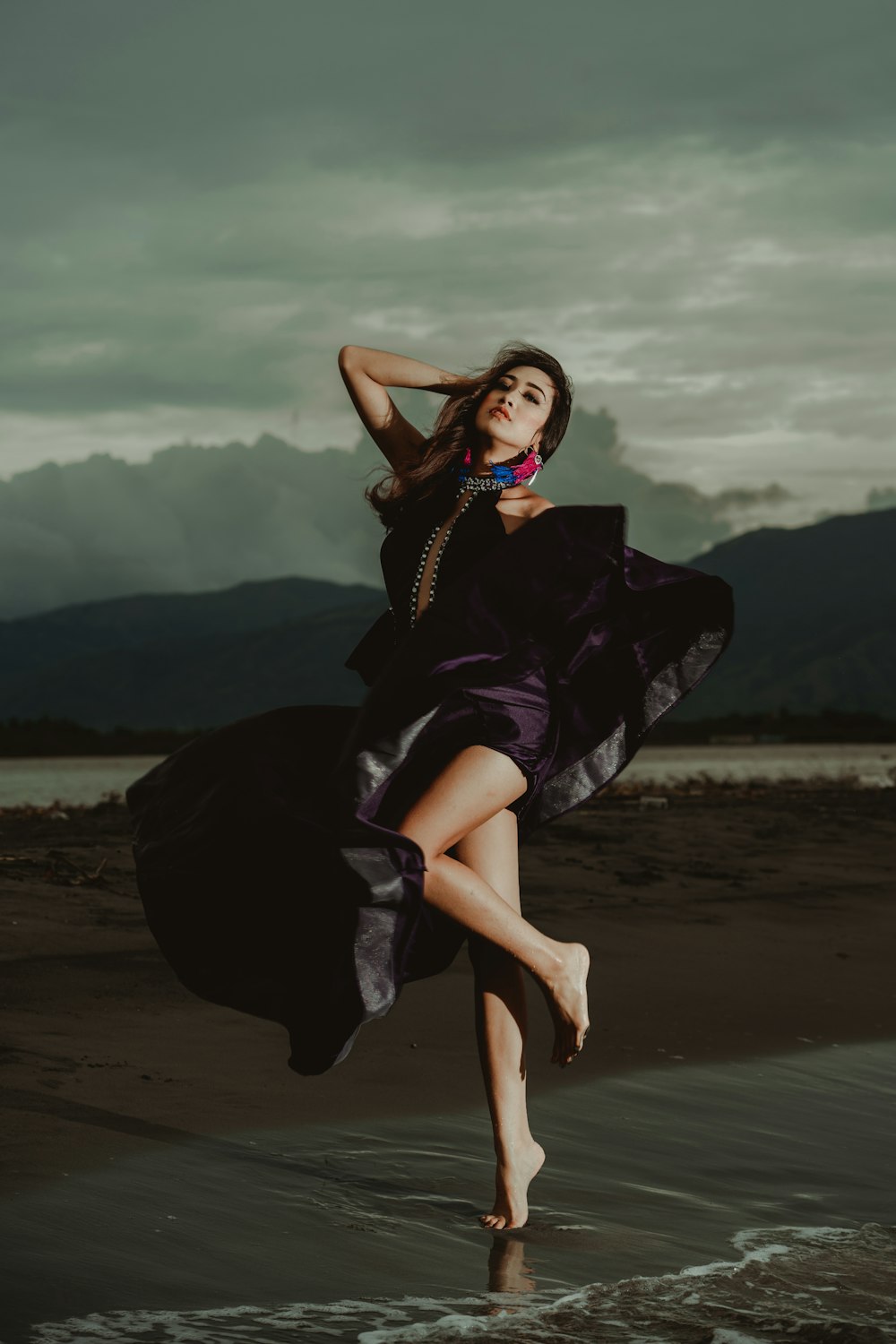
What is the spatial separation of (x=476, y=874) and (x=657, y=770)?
3175cm

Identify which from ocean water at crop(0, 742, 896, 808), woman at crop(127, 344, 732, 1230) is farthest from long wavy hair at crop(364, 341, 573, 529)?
ocean water at crop(0, 742, 896, 808)

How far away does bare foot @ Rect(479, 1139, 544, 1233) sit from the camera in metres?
4.14

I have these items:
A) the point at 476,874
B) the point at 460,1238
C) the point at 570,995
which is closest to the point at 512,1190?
the point at 460,1238

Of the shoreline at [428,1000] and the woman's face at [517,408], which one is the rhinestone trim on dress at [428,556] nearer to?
the woman's face at [517,408]

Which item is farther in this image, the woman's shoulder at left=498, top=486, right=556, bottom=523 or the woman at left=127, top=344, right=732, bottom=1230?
the woman's shoulder at left=498, top=486, right=556, bottom=523

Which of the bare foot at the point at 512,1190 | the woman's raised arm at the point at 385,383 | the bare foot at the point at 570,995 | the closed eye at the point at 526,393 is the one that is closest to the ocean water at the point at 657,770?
the woman's raised arm at the point at 385,383

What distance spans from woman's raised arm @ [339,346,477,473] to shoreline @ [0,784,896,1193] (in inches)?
84.8

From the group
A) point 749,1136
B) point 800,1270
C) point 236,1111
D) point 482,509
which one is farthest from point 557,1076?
point 482,509

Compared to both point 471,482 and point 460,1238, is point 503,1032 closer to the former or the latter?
point 460,1238

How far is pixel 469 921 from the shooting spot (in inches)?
156

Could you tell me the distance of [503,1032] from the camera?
4258 millimetres

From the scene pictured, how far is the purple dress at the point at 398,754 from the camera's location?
392 centimetres

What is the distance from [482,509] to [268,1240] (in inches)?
78.2

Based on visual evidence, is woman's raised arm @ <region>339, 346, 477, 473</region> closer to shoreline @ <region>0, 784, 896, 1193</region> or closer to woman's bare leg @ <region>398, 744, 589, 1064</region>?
woman's bare leg @ <region>398, 744, 589, 1064</region>
